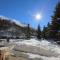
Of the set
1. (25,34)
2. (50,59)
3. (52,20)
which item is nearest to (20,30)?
(25,34)

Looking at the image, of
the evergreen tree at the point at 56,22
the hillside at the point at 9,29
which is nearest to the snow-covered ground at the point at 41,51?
the evergreen tree at the point at 56,22

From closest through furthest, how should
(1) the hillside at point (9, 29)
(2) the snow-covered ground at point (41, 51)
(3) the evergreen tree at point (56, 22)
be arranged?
(2) the snow-covered ground at point (41, 51) < (3) the evergreen tree at point (56, 22) < (1) the hillside at point (9, 29)

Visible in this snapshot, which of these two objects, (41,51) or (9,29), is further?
(9,29)

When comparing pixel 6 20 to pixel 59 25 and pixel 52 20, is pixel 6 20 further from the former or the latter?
pixel 59 25

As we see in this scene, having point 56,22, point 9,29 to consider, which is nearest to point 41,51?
point 56,22

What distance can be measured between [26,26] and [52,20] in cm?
4897

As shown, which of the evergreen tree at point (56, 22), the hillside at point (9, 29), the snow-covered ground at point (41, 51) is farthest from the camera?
the hillside at point (9, 29)

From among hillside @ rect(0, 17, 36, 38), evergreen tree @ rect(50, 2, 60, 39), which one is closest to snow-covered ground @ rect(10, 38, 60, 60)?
evergreen tree @ rect(50, 2, 60, 39)

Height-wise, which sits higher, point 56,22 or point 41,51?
point 56,22

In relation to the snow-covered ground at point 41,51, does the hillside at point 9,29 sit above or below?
above

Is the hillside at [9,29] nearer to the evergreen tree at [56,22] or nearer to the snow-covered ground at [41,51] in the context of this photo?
the evergreen tree at [56,22]

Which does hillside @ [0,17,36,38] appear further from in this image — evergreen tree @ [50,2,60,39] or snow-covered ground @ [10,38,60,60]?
snow-covered ground @ [10,38,60,60]

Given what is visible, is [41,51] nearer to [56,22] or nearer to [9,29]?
[56,22]

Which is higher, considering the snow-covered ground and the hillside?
the hillside
